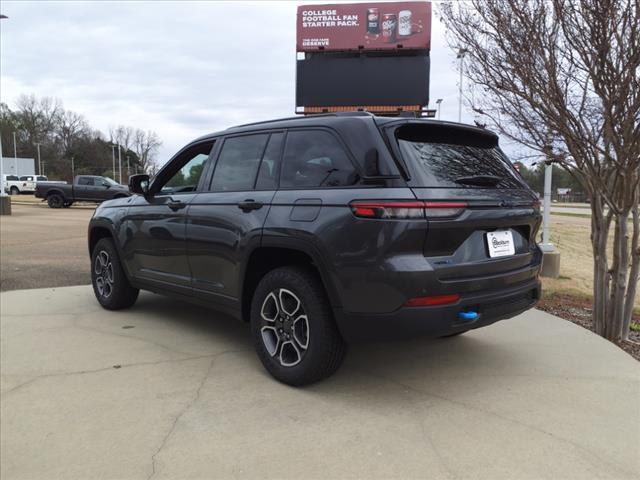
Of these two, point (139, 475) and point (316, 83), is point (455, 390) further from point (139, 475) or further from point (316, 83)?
point (316, 83)

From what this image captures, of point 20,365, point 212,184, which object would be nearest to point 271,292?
point 212,184

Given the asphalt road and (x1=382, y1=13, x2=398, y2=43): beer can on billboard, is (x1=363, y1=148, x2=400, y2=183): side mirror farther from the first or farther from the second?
(x1=382, y1=13, x2=398, y2=43): beer can on billboard

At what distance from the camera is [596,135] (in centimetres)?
434

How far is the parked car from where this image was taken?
2.82 m

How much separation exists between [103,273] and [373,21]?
18.1 m

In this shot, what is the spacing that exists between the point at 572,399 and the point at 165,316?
3817 mm

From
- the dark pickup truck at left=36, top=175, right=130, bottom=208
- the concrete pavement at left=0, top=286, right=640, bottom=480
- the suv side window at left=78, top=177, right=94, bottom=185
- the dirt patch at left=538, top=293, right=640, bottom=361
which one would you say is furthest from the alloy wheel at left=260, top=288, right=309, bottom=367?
the suv side window at left=78, top=177, right=94, bottom=185

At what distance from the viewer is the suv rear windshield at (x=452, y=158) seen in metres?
3.00

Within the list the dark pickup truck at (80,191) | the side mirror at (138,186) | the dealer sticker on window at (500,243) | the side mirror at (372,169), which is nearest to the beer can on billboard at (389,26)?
the dark pickup truck at (80,191)

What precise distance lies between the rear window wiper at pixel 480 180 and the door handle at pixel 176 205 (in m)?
2.36

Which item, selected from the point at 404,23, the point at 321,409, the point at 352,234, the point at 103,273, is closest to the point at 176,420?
the point at 321,409

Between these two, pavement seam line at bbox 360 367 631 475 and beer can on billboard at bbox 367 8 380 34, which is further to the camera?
beer can on billboard at bbox 367 8 380 34

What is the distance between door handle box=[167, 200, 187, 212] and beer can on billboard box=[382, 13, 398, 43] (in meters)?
17.7

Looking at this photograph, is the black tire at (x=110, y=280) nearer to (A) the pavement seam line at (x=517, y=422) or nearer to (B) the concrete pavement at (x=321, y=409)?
(B) the concrete pavement at (x=321, y=409)
